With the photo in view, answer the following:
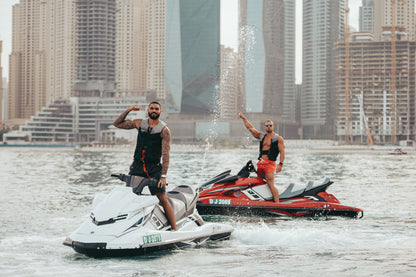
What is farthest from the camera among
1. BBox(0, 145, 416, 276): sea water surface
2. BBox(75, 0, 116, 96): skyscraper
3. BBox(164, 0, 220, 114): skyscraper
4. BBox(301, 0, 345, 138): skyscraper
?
BBox(75, 0, 116, 96): skyscraper

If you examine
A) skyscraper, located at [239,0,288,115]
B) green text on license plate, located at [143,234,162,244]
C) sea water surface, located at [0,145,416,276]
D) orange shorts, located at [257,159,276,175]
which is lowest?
sea water surface, located at [0,145,416,276]

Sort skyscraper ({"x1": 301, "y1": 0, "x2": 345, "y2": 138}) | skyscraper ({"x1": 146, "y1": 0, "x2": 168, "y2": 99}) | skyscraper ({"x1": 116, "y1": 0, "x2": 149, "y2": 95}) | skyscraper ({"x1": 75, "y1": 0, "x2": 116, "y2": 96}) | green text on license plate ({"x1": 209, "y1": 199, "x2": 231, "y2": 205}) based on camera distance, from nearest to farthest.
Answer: green text on license plate ({"x1": 209, "y1": 199, "x2": 231, "y2": 205}) → skyscraper ({"x1": 301, "y1": 0, "x2": 345, "y2": 138}) → skyscraper ({"x1": 75, "y1": 0, "x2": 116, "y2": 96}) → skyscraper ({"x1": 146, "y1": 0, "x2": 168, "y2": 99}) → skyscraper ({"x1": 116, "y1": 0, "x2": 149, "y2": 95})

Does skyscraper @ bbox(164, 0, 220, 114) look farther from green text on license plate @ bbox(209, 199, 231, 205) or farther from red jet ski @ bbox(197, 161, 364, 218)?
green text on license plate @ bbox(209, 199, 231, 205)

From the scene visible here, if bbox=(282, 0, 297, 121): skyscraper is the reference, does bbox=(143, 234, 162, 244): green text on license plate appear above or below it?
below

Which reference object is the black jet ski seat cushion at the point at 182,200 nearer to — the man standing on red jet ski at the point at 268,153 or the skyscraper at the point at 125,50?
the man standing on red jet ski at the point at 268,153

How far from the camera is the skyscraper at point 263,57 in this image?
162 metres

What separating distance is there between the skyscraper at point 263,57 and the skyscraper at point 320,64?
1918 cm

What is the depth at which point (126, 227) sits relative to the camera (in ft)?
22.8

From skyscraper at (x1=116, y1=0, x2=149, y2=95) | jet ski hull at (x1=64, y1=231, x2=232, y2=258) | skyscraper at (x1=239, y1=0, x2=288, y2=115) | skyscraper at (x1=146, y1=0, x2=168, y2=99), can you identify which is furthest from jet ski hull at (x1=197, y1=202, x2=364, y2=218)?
skyscraper at (x1=116, y1=0, x2=149, y2=95)

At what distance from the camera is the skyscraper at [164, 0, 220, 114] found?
16150 centimetres

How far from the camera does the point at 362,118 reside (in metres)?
157

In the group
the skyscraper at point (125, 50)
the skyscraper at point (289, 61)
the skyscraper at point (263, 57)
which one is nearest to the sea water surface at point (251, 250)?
the skyscraper at point (263, 57)

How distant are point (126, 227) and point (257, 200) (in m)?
4.71

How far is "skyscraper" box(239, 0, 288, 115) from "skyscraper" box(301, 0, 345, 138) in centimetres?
1918
